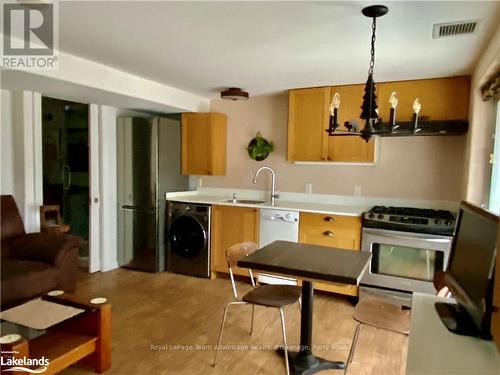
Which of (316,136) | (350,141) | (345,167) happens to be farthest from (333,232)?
(316,136)

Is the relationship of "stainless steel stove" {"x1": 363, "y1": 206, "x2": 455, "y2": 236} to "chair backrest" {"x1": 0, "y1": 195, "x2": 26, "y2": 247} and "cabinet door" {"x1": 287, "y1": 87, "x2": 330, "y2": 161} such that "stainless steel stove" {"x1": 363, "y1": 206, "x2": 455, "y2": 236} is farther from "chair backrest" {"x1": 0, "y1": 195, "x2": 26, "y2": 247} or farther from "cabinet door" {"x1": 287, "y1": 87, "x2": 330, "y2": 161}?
"chair backrest" {"x1": 0, "y1": 195, "x2": 26, "y2": 247}

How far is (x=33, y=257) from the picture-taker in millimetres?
3047

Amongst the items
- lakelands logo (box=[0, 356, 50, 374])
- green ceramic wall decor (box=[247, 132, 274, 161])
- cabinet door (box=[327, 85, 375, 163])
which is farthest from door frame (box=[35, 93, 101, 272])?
cabinet door (box=[327, 85, 375, 163])

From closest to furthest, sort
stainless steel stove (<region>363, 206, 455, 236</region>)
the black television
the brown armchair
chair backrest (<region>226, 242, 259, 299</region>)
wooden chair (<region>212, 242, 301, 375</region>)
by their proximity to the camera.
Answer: the black television → wooden chair (<region>212, 242, 301, 375</region>) → chair backrest (<region>226, 242, 259, 299</region>) → the brown armchair → stainless steel stove (<region>363, 206, 455, 236</region>)

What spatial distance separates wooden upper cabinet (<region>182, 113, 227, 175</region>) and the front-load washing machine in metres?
0.58

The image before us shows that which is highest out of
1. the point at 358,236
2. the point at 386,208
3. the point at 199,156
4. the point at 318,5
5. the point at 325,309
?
the point at 318,5

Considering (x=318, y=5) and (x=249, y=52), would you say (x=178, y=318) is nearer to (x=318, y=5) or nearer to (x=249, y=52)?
(x=249, y=52)

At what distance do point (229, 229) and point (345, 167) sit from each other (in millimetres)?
1553

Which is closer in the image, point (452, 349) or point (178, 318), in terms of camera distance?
point (452, 349)

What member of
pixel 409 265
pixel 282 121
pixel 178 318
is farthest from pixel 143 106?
pixel 409 265

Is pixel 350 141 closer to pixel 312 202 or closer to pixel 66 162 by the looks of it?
pixel 312 202

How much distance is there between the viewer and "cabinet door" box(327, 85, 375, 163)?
359cm

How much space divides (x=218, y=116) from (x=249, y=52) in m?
1.83

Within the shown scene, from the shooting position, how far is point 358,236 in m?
3.37
